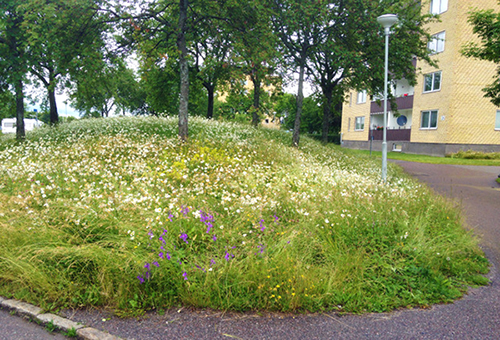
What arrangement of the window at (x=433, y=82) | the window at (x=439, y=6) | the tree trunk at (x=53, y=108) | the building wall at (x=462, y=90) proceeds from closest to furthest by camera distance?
the tree trunk at (x=53, y=108), the building wall at (x=462, y=90), the window at (x=439, y=6), the window at (x=433, y=82)

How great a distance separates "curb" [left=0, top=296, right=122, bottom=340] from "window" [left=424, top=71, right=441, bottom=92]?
28905mm

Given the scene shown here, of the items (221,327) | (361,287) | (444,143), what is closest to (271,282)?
(221,327)

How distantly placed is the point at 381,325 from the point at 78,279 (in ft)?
10.9

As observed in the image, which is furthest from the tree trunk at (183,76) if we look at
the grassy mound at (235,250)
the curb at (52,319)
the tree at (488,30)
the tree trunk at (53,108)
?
the tree trunk at (53,108)

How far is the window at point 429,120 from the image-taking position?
2635cm

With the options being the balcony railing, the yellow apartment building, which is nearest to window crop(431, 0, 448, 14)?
the yellow apartment building

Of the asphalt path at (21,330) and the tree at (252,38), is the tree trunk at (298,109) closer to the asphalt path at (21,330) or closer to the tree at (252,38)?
the tree at (252,38)

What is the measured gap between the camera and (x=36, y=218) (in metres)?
4.49

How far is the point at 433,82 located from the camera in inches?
1037

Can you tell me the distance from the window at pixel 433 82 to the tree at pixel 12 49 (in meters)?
26.5

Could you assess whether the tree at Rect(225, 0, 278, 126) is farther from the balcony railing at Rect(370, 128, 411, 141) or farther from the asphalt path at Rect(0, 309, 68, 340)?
the balcony railing at Rect(370, 128, 411, 141)

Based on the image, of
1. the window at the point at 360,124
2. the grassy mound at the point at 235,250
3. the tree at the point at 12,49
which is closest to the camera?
the grassy mound at the point at 235,250

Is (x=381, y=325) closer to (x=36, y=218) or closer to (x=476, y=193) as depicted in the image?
(x=36, y=218)

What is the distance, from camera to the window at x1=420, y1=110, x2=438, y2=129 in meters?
26.4
